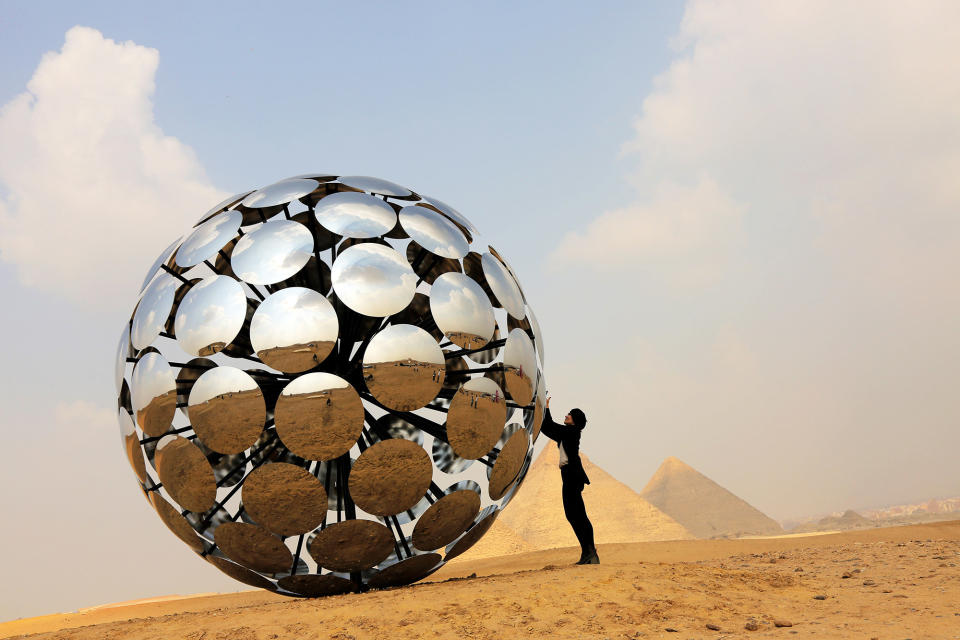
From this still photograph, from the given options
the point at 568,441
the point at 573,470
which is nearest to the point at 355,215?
the point at 568,441

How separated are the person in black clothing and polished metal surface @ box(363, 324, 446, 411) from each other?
7.30 ft

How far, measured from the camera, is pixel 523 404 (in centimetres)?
705

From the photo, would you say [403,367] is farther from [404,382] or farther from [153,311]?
[153,311]

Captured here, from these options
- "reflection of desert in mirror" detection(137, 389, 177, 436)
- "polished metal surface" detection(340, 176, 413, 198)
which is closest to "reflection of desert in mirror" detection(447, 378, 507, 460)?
"polished metal surface" detection(340, 176, 413, 198)

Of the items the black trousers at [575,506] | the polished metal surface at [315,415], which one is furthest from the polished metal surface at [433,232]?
the black trousers at [575,506]

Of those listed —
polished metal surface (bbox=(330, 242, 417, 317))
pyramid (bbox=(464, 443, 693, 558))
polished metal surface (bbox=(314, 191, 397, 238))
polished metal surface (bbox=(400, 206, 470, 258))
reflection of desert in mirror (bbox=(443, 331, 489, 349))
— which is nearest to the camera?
polished metal surface (bbox=(330, 242, 417, 317))

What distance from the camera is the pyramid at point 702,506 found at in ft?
204

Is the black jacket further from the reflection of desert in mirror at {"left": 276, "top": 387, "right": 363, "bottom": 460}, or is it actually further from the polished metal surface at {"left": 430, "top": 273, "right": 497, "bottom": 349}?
the reflection of desert in mirror at {"left": 276, "top": 387, "right": 363, "bottom": 460}

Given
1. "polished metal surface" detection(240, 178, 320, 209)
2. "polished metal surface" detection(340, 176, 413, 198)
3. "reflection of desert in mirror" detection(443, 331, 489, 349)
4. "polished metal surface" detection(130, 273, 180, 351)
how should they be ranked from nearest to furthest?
1. "reflection of desert in mirror" detection(443, 331, 489, 349)
2. "polished metal surface" detection(130, 273, 180, 351)
3. "polished metal surface" detection(240, 178, 320, 209)
4. "polished metal surface" detection(340, 176, 413, 198)

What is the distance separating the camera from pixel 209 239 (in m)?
6.84

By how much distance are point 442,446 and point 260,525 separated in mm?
1609

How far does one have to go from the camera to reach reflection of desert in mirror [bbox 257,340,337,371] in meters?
5.80

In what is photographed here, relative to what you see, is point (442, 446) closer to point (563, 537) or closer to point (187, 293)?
point (187, 293)

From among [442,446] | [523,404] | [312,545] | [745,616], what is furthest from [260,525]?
[745,616]
